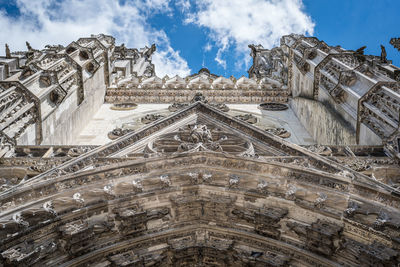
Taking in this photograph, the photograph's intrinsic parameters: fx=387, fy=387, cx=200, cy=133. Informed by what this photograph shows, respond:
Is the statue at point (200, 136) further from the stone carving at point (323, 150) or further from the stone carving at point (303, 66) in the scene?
the stone carving at point (303, 66)

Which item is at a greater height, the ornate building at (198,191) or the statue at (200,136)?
the statue at (200,136)

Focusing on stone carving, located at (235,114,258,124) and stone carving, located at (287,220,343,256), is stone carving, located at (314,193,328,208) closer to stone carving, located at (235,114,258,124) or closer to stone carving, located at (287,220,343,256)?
stone carving, located at (287,220,343,256)

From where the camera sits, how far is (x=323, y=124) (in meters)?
16.2

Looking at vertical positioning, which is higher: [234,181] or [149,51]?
[149,51]

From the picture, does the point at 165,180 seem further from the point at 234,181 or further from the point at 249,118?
the point at 249,118

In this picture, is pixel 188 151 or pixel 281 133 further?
pixel 281 133

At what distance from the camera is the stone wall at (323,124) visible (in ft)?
47.2

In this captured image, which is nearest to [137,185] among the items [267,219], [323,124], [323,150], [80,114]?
[267,219]

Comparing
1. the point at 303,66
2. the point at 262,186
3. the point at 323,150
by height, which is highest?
the point at 303,66

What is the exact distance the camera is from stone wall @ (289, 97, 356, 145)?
14375 millimetres

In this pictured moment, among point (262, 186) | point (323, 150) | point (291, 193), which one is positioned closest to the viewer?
point (291, 193)

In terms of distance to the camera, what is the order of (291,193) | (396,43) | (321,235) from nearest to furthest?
(321,235)
(291,193)
(396,43)

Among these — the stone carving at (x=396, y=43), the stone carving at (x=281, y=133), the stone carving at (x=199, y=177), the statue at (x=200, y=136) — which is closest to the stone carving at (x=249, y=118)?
the stone carving at (x=281, y=133)

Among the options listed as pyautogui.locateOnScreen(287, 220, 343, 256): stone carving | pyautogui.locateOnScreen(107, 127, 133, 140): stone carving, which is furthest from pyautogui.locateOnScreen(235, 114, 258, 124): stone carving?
pyautogui.locateOnScreen(287, 220, 343, 256): stone carving
